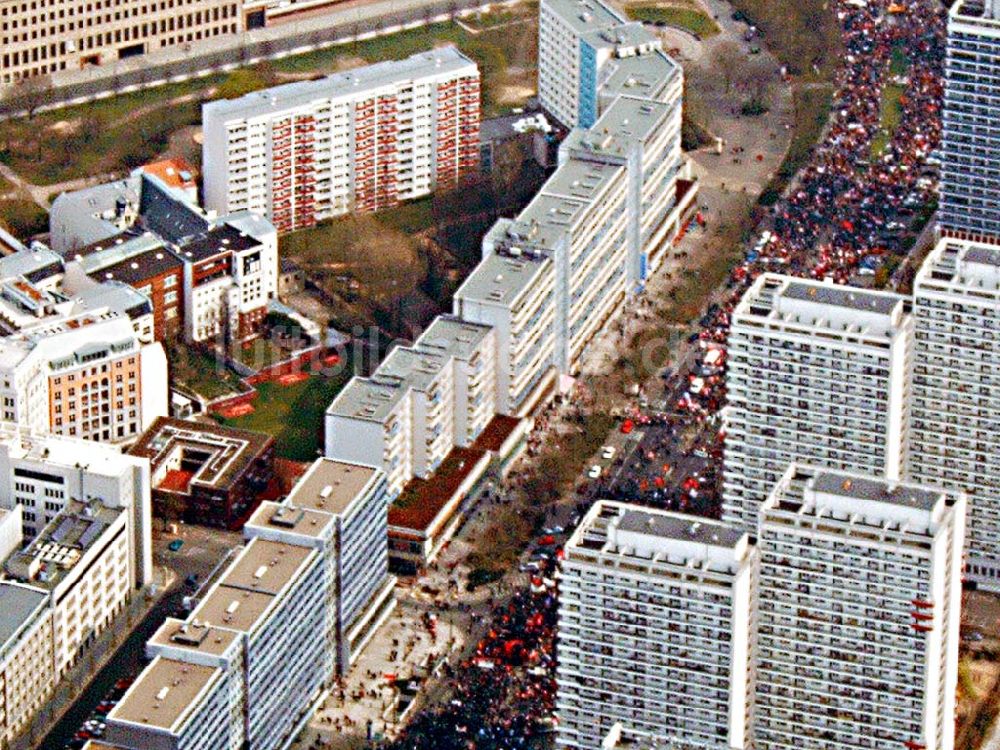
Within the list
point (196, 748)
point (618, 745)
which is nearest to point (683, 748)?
point (618, 745)

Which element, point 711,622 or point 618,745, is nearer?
point 618,745

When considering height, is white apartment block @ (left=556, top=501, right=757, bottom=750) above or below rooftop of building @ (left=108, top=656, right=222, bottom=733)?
above

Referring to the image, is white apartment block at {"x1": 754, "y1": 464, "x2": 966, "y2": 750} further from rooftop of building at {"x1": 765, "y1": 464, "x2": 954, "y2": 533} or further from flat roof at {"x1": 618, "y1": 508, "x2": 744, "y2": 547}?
flat roof at {"x1": 618, "y1": 508, "x2": 744, "y2": 547}

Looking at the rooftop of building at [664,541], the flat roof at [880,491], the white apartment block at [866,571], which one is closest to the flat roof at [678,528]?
the rooftop of building at [664,541]

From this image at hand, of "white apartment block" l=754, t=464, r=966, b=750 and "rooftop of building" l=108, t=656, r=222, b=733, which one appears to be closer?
"white apartment block" l=754, t=464, r=966, b=750

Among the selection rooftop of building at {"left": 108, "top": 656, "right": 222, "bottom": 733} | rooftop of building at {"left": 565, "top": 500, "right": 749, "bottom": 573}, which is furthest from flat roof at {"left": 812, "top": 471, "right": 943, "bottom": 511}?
rooftop of building at {"left": 108, "top": 656, "right": 222, "bottom": 733}

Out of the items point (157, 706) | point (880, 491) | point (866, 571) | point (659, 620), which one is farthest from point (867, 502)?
point (157, 706)

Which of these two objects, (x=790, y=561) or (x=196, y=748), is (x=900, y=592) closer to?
(x=790, y=561)

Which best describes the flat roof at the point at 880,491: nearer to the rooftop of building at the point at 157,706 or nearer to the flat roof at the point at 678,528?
the flat roof at the point at 678,528

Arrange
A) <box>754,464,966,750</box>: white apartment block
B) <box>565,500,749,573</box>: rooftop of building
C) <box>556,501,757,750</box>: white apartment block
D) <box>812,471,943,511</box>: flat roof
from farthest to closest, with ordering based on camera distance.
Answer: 1. <box>812,471,943,511</box>: flat roof
2. <box>754,464,966,750</box>: white apartment block
3. <box>565,500,749,573</box>: rooftop of building
4. <box>556,501,757,750</box>: white apartment block
